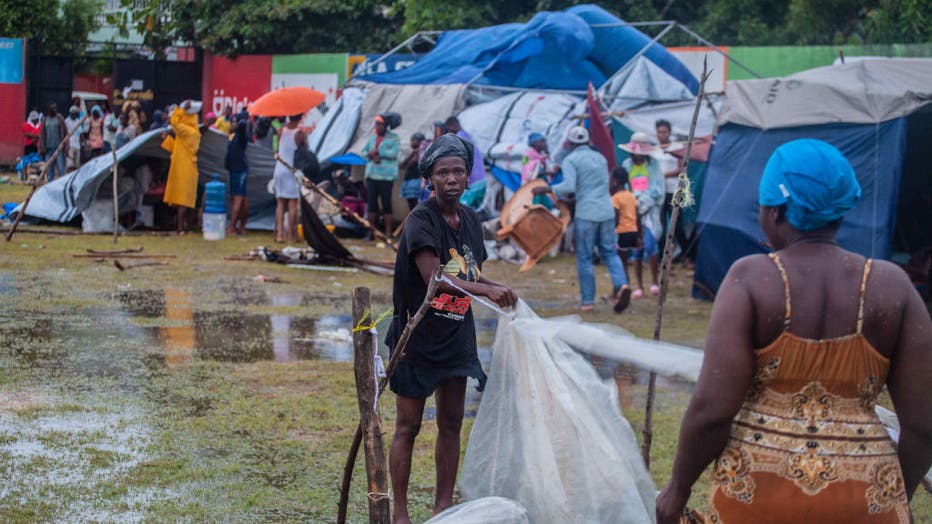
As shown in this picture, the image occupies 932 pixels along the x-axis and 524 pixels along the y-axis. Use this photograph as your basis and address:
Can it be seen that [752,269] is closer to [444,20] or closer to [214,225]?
[214,225]

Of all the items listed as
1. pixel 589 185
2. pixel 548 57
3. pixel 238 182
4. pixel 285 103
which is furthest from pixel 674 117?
pixel 238 182

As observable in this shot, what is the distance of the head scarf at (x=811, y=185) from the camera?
2.87 m

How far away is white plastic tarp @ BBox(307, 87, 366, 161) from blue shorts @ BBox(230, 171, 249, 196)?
187cm

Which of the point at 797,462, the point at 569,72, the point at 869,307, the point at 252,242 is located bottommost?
the point at 252,242

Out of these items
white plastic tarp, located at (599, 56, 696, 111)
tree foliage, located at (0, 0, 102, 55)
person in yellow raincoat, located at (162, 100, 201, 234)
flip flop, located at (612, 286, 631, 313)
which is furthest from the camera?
tree foliage, located at (0, 0, 102, 55)

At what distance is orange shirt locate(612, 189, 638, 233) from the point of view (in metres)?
12.5

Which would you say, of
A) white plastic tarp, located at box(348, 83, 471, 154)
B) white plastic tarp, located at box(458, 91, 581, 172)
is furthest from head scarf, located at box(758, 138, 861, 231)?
white plastic tarp, located at box(348, 83, 471, 154)

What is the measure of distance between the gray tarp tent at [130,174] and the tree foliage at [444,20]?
35.1 ft

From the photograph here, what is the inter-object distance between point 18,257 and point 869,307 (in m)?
12.8

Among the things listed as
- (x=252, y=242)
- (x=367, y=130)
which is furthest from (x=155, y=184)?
(x=367, y=130)

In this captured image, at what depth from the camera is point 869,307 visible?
2.84 meters

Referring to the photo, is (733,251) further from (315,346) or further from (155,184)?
(155,184)

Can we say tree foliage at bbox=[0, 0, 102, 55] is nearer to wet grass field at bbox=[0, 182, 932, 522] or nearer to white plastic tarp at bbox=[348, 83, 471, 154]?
white plastic tarp at bbox=[348, 83, 471, 154]

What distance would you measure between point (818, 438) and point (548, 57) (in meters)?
17.0
